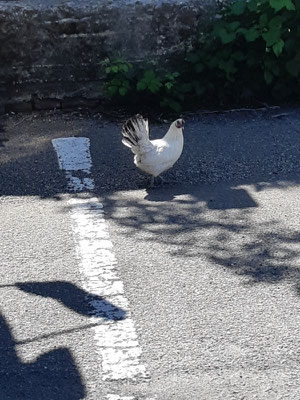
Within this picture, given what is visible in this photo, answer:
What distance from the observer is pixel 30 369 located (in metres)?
3.99

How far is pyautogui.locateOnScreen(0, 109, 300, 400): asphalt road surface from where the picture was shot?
13.0 ft

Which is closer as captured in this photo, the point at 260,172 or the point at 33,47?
the point at 260,172

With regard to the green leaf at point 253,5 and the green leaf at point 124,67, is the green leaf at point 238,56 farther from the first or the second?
the green leaf at point 124,67

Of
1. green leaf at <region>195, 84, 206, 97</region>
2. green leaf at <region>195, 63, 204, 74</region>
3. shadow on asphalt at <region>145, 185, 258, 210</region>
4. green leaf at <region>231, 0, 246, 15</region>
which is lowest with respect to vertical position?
shadow on asphalt at <region>145, 185, 258, 210</region>

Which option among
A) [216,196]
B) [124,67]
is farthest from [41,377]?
[124,67]

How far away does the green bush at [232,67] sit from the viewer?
7.67 metres

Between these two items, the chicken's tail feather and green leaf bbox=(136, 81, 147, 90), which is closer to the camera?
the chicken's tail feather

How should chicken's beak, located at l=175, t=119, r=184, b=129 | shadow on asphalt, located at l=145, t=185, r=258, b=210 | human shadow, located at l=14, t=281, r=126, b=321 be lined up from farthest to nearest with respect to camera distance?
chicken's beak, located at l=175, t=119, r=184, b=129 → shadow on asphalt, located at l=145, t=185, r=258, b=210 → human shadow, located at l=14, t=281, r=126, b=321

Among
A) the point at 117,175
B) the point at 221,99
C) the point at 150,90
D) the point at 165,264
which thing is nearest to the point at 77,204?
the point at 117,175

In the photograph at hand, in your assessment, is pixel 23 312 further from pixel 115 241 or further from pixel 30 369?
pixel 115 241

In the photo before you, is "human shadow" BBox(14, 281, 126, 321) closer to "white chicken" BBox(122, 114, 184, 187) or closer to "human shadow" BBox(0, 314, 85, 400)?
"human shadow" BBox(0, 314, 85, 400)

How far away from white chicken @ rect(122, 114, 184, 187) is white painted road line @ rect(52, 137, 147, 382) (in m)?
0.43

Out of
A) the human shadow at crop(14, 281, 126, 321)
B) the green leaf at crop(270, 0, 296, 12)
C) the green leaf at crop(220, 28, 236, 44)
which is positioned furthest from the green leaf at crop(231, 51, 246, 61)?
the human shadow at crop(14, 281, 126, 321)

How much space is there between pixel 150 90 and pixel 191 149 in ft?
3.07
